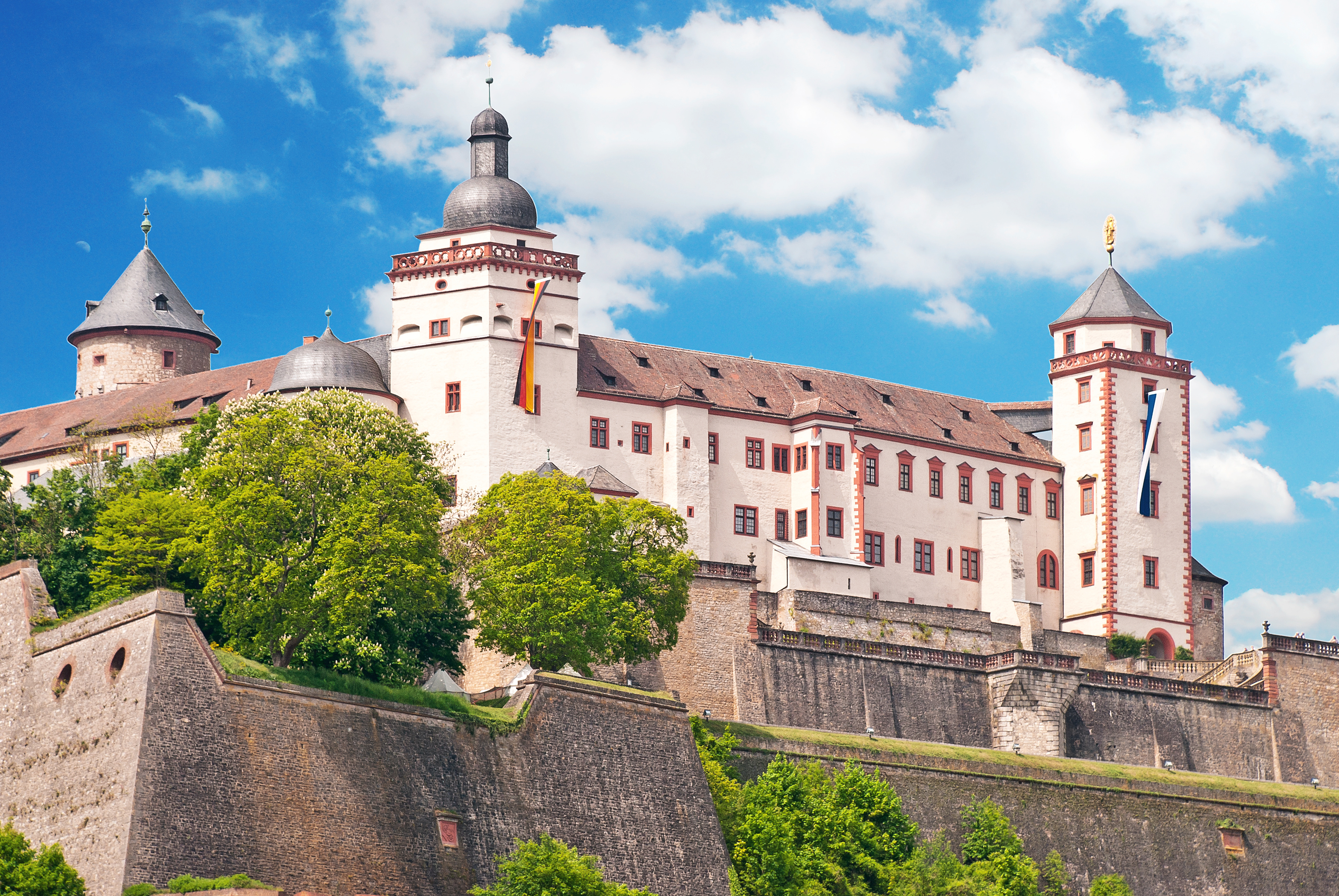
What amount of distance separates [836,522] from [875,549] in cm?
223

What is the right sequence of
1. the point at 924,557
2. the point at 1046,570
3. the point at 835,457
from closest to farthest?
the point at 835,457 < the point at 924,557 < the point at 1046,570

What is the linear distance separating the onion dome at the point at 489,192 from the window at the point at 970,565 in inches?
852

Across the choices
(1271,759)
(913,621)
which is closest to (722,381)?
(913,621)

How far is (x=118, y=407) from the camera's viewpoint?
8356 cm

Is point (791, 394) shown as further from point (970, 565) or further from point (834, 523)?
point (970, 565)

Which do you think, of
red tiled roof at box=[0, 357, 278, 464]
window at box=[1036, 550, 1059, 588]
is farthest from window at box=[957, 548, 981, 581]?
red tiled roof at box=[0, 357, 278, 464]

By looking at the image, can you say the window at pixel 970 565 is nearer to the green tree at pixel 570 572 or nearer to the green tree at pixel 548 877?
the green tree at pixel 570 572

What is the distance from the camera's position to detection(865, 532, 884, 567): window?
3243 inches

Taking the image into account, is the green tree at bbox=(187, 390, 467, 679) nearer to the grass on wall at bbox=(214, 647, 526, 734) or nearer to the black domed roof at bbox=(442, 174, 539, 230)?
the grass on wall at bbox=(214, 647, 526, 734)

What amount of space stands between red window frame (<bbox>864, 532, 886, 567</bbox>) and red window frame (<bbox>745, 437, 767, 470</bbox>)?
16.0 feet

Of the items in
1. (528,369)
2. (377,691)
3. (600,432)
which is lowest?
(377,691)

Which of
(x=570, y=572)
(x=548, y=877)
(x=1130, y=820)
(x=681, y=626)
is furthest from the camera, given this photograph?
(x=681, y=626)

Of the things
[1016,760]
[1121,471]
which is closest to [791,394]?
[1121,471]

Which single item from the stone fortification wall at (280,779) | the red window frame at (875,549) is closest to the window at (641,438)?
the red window frame at (875,549)
